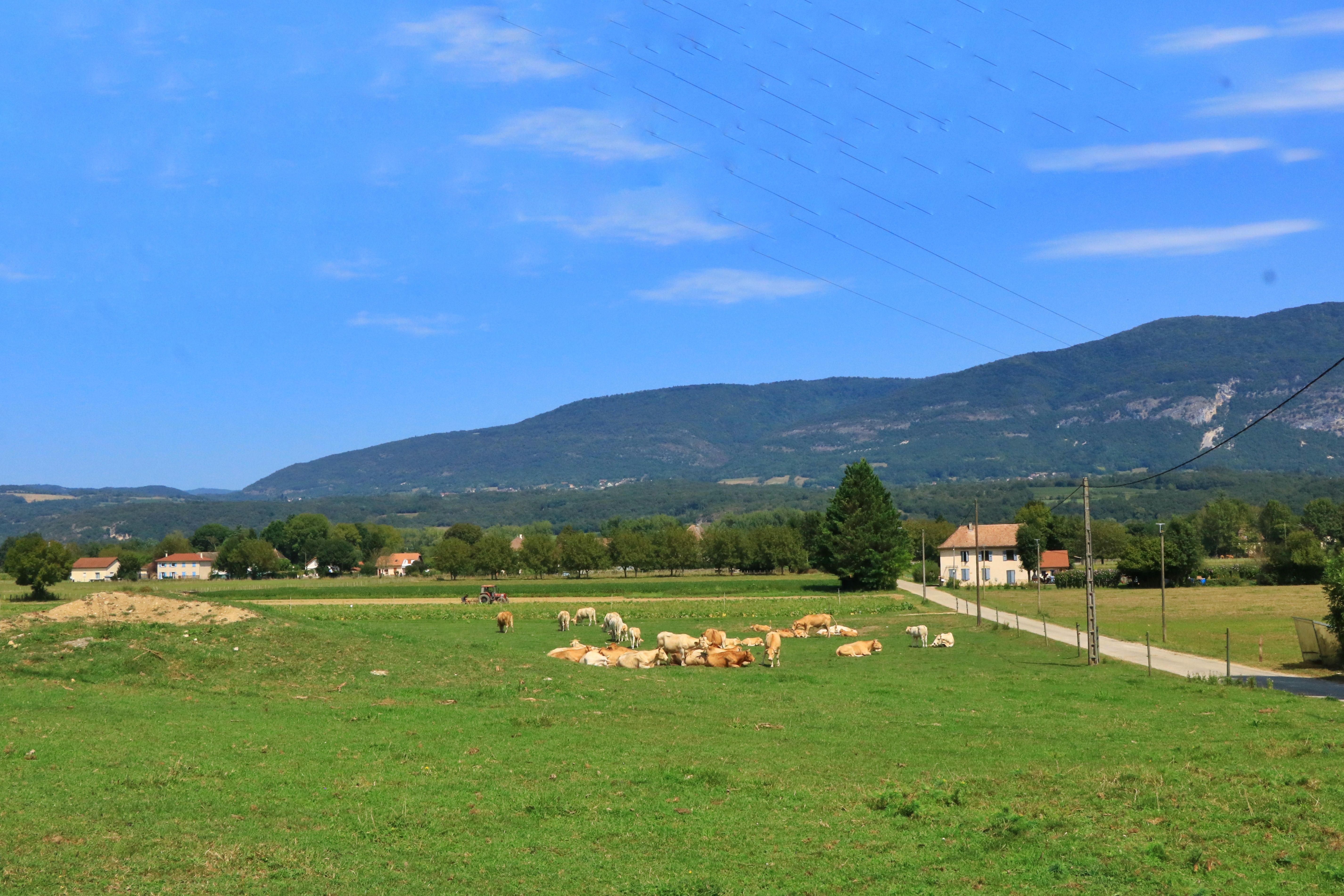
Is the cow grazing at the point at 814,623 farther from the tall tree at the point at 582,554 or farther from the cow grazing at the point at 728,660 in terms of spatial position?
the tall tree at the point at 582,554

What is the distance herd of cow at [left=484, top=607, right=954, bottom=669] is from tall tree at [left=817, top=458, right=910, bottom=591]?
46.0 m

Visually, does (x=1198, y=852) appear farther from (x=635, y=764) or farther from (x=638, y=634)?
(x=638, y=634)

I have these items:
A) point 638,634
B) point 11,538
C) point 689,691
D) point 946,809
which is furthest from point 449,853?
point 11,538

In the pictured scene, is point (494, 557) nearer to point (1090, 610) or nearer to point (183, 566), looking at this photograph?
point (183, 566)

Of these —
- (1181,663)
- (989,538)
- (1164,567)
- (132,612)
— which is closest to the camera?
(132,612)

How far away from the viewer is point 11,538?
10219 cm

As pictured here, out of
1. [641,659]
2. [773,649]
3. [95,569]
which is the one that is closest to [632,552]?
[95,569]

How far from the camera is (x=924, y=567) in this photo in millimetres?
99875

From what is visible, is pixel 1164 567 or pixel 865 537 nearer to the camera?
pixel 1164 567

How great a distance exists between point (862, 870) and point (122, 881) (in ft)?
26.5

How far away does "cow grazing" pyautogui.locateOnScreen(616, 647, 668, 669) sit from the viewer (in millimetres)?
34000

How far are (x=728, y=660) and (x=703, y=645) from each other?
98.4 inches

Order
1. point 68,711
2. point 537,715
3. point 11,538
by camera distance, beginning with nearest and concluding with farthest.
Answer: point 68,711 < point 537,715 < point 11,538

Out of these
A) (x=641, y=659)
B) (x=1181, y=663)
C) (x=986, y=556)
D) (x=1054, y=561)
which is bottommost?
(x=1181, y=663)
